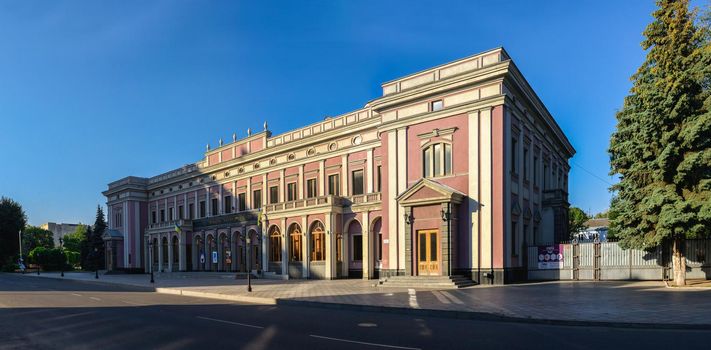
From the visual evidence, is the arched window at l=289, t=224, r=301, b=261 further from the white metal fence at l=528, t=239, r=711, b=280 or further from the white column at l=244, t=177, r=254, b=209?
the white metal fence at l=528, t=239, r=711, b=280

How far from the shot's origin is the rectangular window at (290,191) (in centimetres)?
3994

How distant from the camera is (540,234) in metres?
31.3

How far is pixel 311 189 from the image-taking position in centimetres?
3850

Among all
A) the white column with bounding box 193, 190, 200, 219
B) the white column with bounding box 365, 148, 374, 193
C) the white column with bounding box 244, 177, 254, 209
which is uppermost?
the white column with bounding box 365, 148, 374, 193

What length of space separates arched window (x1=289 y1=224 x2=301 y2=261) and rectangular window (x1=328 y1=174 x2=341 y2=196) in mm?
3908

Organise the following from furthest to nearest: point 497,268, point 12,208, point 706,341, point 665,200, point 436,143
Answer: point 12,208
point 436,143
point 497,268
point 665,200
point 706,341

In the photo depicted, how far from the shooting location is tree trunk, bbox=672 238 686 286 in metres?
20.4

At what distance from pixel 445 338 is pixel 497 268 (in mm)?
15051

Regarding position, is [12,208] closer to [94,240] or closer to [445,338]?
[94,240]

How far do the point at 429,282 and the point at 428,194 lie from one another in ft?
15.8

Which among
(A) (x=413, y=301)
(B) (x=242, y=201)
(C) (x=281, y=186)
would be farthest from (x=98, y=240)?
(A) (x=413, y=301)

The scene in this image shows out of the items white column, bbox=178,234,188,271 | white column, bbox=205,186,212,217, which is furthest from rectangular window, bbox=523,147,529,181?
white column, bbox=178,234,188,271

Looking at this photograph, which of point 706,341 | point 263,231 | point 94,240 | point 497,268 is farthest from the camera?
point 94,240

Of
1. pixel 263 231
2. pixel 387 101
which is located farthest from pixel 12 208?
pixel 387 101
